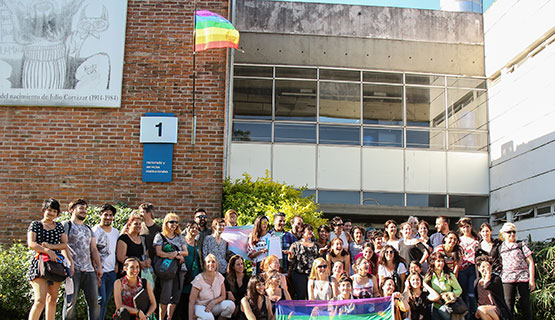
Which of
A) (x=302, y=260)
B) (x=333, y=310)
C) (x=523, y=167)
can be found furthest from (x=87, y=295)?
(x=523, y=167)

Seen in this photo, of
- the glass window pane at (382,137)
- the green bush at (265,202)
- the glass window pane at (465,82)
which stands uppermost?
the glass window pane at (465,82)

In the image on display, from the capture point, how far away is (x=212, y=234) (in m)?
8.97

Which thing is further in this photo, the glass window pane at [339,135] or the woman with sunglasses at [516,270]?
the glass window pane at [339,135]

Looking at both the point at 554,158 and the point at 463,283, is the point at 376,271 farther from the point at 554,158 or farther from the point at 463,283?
the point at 554,158

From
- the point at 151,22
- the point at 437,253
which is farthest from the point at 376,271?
the point at 151,22

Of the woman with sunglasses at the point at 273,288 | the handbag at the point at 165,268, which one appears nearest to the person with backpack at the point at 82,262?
the handbag at the point at 165,268

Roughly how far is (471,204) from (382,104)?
418 cm

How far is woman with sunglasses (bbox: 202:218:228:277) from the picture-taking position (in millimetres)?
8773

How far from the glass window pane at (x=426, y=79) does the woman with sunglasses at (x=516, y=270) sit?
1038cm

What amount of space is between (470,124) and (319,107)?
4912mm

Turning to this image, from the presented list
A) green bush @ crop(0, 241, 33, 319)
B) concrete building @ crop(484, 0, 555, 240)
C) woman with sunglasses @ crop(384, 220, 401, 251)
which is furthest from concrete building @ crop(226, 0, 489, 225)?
green bush @ crop(0, 241, 33, 319)

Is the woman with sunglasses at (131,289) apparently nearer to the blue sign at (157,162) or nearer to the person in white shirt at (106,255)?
the person in white shirt at (106,255)

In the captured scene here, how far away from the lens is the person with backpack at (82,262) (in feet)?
25.0

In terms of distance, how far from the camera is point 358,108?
1817cm
